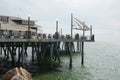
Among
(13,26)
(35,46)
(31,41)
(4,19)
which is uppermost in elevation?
(4,19)

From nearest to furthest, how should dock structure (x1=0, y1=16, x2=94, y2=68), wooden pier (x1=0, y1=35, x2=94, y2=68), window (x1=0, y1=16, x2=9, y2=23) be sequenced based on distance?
dock structure (x1=0, y1=16, x2=94, y2=68) < wooden pier (x1=0, y1=35, x2=94, y2=68) < window (x1=0, y1=16, x2=9, y2=23)

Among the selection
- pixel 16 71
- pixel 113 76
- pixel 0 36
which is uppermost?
pixel 0 36

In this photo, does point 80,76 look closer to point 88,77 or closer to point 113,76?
point 88,77

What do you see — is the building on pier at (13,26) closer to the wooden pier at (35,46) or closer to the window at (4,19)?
the window at (4,19)

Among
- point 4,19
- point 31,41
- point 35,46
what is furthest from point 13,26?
point 31,41

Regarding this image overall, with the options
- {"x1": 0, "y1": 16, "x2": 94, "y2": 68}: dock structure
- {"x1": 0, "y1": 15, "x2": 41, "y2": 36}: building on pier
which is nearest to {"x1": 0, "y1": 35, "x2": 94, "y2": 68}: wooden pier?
{"x1": 0, "y1": 16, "x2": 94, "y2": 68}: dock structure

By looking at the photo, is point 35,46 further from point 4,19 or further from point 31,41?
point 31,41

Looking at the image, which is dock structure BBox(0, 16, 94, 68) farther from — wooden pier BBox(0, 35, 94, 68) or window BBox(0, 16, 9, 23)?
window BBox(0, 16, 9, 23)

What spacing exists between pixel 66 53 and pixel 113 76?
104ft

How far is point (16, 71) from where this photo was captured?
2236cm

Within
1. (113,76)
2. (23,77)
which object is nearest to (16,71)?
(23,77)

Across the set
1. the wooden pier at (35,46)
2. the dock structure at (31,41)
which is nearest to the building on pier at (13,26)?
the dock structure at (31,41)

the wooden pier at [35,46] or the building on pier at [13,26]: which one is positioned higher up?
the building on pier at [13,26]

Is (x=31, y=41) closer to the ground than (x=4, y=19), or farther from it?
closer to the ground
